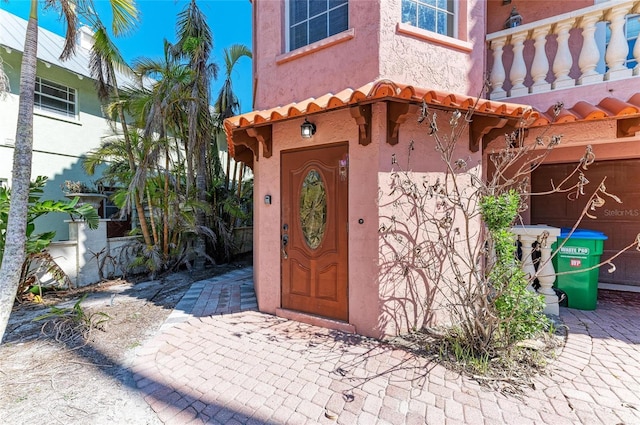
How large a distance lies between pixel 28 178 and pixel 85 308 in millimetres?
3304

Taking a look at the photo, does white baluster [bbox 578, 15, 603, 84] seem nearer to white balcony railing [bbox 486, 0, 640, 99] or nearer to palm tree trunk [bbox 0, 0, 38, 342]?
white balcony railing [bbox 486, 0, 640, 99]

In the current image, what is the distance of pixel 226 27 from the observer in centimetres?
1248

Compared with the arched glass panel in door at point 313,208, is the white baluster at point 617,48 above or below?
above

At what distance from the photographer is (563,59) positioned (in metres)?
5.98

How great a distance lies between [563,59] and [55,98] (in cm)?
1765

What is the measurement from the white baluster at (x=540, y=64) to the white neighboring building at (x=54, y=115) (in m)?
15.3

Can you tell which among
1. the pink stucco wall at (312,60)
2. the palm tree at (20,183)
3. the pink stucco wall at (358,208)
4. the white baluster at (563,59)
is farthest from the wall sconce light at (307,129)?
the white baluster at (563,59)

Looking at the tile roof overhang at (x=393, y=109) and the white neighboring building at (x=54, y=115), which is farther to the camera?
the white neighboring building at (x=54, y=115)

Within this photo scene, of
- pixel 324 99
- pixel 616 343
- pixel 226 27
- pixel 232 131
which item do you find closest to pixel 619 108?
pixel 616 343

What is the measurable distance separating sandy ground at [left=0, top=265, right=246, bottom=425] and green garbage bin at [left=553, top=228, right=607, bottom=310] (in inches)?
309

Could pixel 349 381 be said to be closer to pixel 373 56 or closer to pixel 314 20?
pixel 373 56

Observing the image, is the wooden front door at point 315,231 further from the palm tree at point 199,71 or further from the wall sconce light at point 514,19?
the wall sconce light at point 514,19

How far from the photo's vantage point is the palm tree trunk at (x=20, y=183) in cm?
473

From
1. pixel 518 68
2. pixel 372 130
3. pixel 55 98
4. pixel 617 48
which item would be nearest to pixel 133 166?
pixel 55 98
